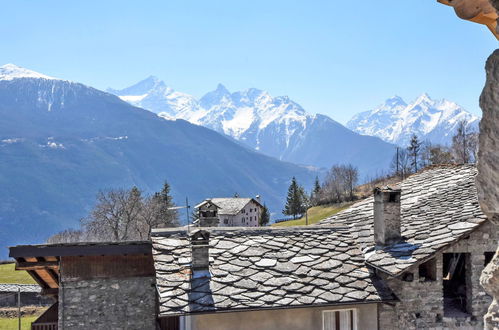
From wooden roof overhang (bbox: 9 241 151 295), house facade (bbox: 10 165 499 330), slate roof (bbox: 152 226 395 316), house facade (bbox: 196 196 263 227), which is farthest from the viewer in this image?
house facade (bbox: 196 196 263 227)

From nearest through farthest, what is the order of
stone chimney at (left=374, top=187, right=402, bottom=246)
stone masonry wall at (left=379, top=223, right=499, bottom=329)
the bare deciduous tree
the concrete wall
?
the concrete wall, stone masonry wall at (left=379, top=223, right=499, bottom=329), stone chimney at (left=374, top=187, right=402, bottom=246), the bare deciduous tree

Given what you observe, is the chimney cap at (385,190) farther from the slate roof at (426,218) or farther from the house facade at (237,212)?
the house facade at (237,212)

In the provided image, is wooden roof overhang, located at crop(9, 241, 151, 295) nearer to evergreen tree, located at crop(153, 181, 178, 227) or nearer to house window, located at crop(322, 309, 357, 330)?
house window, located at crop(322, 309, 357, 330)

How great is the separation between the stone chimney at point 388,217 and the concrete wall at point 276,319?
6.24ft

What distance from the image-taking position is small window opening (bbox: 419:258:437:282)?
37.3 ft

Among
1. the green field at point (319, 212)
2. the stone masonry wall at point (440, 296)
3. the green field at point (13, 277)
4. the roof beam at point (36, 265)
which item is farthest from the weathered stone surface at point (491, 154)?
the green field at point (319, 212)

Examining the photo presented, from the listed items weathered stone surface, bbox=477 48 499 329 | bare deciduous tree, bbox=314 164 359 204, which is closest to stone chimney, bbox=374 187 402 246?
weathered stone surface, bbox=477 48 499 329

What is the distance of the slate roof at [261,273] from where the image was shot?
10781 mm

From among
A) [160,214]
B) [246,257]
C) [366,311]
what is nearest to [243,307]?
[246,257]

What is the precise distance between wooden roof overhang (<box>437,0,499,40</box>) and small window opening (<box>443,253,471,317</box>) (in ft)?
33.1

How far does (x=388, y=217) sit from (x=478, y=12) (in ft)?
34.3

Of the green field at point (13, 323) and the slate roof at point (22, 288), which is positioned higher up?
the slate roof at point (22, 288)

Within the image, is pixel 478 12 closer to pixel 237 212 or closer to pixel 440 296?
pixel 440 296

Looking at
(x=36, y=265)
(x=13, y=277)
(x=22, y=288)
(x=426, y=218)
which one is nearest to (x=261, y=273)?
(x=426, y=218)
